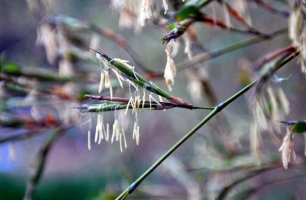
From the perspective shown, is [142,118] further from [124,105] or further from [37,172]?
[124,105]

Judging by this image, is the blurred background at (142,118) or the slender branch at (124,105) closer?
the slender branch at (124,105)

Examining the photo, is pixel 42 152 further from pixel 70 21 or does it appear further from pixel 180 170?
pixel 180 170

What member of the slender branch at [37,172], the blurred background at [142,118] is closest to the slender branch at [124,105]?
the blurred background at [142,118]

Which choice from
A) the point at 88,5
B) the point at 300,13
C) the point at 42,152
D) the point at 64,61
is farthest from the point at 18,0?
the point at 300,13

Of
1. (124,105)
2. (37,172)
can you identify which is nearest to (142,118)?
(37,172)

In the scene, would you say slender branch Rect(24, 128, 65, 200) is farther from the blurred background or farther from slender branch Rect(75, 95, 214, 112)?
slender branch Rect(75, 95, 214, 112)

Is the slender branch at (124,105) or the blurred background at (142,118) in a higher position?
the blurred background at (142,118)

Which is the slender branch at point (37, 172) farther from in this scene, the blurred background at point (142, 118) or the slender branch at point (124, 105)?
the slender branch at point (124, 105)

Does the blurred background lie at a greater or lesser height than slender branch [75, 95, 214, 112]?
greater

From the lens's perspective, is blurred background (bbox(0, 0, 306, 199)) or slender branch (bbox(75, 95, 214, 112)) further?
blurred background (bbox(0, 0, 306, 199))

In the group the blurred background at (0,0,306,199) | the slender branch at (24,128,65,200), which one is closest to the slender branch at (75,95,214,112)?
the blurred background at (0,0,306,199)
